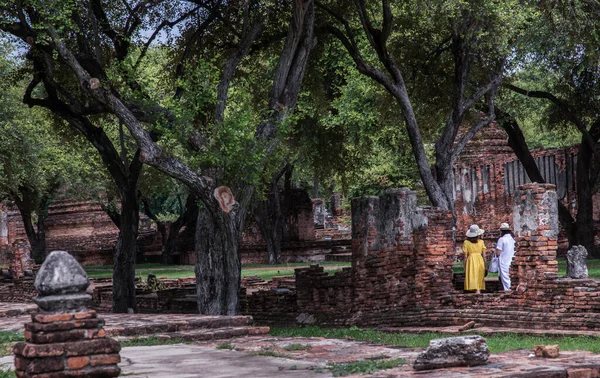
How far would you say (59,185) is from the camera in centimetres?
3012

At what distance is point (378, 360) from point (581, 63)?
1333 centimetres

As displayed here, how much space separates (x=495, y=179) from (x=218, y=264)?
13.1m

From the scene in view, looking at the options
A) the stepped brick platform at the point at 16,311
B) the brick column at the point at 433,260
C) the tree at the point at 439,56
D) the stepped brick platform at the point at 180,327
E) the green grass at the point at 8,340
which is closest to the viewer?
the green grass at the point at 8,340

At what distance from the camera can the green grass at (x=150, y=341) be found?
9.84 metres

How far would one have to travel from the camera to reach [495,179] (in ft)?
86.7

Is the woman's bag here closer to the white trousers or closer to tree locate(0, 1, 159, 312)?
the white trousers

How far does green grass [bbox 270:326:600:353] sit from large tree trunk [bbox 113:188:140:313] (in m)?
4.04

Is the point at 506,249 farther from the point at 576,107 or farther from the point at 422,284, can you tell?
the point at 576,107

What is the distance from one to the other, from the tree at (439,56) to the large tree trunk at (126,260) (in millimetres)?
4621

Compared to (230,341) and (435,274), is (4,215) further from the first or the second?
(230,341)

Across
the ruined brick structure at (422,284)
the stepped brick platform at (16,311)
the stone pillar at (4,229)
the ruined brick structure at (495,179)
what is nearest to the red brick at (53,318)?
the stepped brick platform at (16,311)

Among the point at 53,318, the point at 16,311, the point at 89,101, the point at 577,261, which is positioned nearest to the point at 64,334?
the point at 53,318

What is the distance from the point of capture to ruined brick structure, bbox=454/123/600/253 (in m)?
24.1

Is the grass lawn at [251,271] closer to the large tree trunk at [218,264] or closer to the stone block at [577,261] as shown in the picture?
the large tree trunk at [218,264]
